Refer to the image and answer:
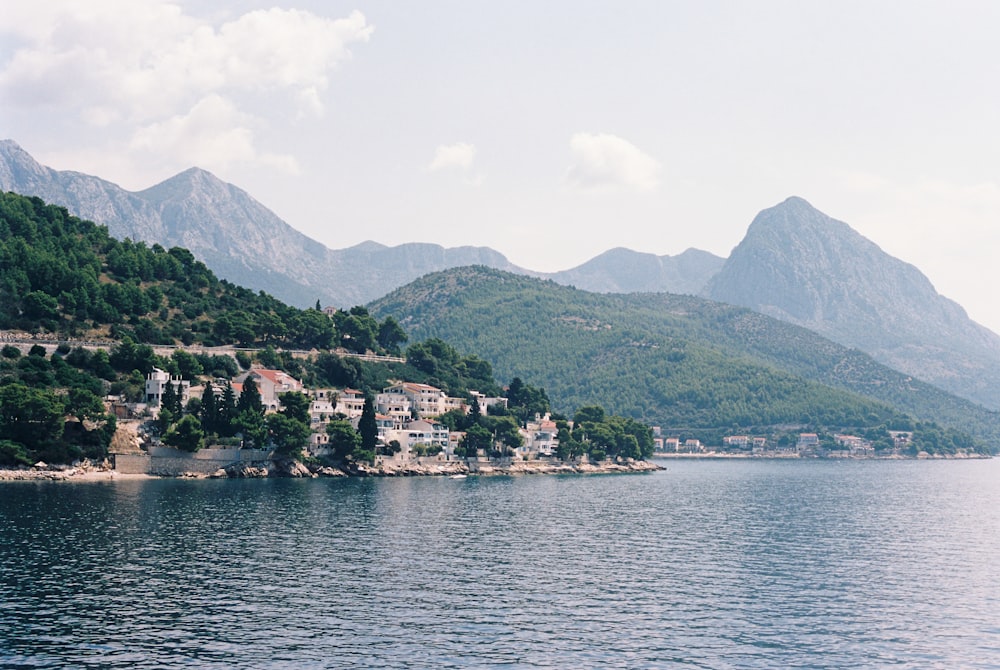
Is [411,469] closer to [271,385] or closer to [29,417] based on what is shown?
[271,385]

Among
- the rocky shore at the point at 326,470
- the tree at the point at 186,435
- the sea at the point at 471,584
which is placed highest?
the tree at the point at 186,435

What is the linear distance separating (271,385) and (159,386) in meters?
21.5

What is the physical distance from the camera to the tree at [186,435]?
130500 mm

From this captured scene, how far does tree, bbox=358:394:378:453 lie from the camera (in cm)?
15262

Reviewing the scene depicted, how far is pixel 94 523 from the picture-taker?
8119 cm

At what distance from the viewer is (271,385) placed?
519 feet

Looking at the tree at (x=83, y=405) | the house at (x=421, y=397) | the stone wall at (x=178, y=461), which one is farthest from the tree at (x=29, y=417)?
the house at (x=421, y=397)

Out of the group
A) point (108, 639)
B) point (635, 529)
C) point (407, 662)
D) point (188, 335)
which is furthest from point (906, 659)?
point (188, 335)

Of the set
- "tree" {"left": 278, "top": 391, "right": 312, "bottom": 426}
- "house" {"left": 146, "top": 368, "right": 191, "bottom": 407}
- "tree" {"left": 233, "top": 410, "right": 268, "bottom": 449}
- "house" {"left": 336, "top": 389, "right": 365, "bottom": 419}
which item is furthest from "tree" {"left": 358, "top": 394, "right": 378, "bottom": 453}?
"house" {"left": 146, "top": 368, "right": 191, "bottom": 407}

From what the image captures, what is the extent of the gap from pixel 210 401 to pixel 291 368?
41563 millimetres

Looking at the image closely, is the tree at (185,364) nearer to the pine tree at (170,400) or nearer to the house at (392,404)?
the pine tree at (170,400)

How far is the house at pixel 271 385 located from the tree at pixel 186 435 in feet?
63.8

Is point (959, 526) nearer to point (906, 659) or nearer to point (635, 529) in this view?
point (635, 529)

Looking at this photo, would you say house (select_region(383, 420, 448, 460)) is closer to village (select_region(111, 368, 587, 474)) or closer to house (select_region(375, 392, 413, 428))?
village (select_region(111, 368, 587, 474))
